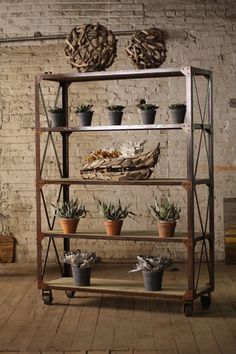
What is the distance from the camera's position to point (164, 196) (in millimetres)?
8555

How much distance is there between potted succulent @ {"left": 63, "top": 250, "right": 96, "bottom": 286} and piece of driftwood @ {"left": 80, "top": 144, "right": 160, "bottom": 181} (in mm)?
728

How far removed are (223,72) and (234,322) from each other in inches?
147

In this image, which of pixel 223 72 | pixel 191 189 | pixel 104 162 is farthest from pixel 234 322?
pixel 223 72

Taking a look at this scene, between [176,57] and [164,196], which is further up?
[176,57]

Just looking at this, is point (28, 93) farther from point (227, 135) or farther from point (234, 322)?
point (234, 322)

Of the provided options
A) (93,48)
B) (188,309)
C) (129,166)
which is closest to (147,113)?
(129,166)

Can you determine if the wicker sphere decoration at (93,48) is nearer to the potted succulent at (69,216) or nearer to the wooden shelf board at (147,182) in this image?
the wooden shelf board at (147,182)

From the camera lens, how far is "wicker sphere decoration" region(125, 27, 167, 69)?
6.17 m

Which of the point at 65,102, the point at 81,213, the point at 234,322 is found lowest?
the point at 234,322

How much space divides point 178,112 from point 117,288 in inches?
62.2

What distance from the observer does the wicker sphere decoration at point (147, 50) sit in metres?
6.17

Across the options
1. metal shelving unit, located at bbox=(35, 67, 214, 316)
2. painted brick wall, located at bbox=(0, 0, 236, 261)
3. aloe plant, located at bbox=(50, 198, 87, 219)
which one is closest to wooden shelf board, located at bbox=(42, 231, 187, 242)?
metal shelving unit, located at bbox=(35, 67, 214, 316)

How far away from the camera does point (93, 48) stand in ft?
20.5

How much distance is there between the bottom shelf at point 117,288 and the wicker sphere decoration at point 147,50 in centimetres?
189
